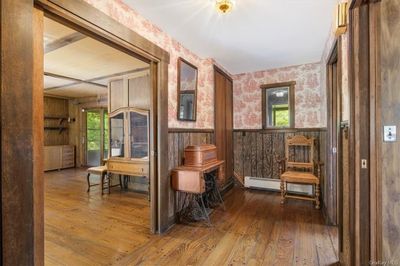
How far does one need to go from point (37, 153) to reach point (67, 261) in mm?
1217

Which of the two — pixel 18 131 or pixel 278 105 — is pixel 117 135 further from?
pixel 278 105

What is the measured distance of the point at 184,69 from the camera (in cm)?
300

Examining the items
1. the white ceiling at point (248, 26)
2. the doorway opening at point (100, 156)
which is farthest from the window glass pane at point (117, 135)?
the white ceiling at point (248, 26)

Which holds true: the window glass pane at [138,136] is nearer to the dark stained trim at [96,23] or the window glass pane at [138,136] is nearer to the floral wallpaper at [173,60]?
the floral wallpaper at [173,60]

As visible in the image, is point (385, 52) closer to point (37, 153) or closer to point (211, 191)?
point (37, 153)

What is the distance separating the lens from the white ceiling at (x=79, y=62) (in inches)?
109

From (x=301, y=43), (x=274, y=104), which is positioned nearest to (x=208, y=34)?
(x=301, y=43)

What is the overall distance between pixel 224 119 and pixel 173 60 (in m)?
1.71

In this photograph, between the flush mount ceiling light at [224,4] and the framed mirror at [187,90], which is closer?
the flush mount ceiling light at [224,4]

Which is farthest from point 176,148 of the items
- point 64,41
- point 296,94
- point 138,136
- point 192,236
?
point 296,94

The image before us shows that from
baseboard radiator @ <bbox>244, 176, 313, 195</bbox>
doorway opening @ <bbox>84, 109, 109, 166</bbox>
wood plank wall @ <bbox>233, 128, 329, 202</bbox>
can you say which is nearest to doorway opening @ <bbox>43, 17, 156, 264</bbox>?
doorway opening @ <bbox>84, 109, 109, 166</bbox>

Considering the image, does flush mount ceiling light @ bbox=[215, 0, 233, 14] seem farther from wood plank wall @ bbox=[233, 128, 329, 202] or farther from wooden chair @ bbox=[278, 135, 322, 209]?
wood plank wall @ bbox=[233, 128, 329, 202]

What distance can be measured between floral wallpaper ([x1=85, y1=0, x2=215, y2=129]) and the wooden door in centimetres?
21

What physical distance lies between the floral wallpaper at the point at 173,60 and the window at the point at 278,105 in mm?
1265
